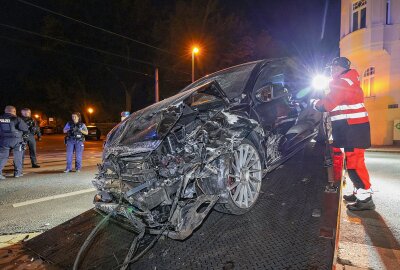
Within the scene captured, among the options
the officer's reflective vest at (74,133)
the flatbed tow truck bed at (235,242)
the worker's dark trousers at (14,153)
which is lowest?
the flatbed tow truck bed at (235,242)

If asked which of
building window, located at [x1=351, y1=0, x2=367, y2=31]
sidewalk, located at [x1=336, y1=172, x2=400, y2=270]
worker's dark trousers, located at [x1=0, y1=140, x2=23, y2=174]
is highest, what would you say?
building window, located at [x1=351, y1=0, x2=367, y2=31]

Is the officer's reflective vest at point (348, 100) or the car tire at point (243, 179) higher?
the officer's reflective vest at point (348, 100)

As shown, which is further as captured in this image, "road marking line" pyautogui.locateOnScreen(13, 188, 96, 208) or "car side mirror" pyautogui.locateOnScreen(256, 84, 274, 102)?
"road marking line" pyautogui.locateOnScreen(13, 188, 96, 208)

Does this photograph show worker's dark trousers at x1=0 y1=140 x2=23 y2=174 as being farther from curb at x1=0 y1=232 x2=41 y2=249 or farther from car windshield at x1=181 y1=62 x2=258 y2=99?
car windshield at x1=181 y1=62 x2=258 y2=99

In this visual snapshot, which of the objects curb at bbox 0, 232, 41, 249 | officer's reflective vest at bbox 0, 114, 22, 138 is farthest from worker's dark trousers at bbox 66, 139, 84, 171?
curb at bbox 0, 232, 41, 249

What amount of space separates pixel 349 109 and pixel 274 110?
1151mm

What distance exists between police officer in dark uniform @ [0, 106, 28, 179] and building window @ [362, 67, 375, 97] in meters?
18.5

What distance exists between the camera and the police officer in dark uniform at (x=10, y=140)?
8.25 m

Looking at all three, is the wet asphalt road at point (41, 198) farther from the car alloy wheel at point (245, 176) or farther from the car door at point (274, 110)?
the car door at point (274, 110)

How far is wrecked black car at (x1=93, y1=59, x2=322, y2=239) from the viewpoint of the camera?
9.34 ft

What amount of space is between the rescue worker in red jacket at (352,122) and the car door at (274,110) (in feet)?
1.79

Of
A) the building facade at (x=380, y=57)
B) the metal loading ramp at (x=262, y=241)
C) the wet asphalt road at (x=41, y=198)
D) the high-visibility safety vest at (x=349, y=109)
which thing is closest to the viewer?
the metal loading ramp at (x=262, y=241)

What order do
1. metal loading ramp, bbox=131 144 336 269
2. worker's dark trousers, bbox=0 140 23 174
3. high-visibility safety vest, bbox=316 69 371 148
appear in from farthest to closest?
1. worker's dark trousers, bbox=0 140 23 174
2. high-visibility safety vest, bbox=316 69 371 148
3. metal loading ramp, bbox=131 144 336 269

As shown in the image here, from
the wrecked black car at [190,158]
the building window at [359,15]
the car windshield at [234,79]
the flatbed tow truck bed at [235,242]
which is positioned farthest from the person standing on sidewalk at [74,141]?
the building window at [359,15]
